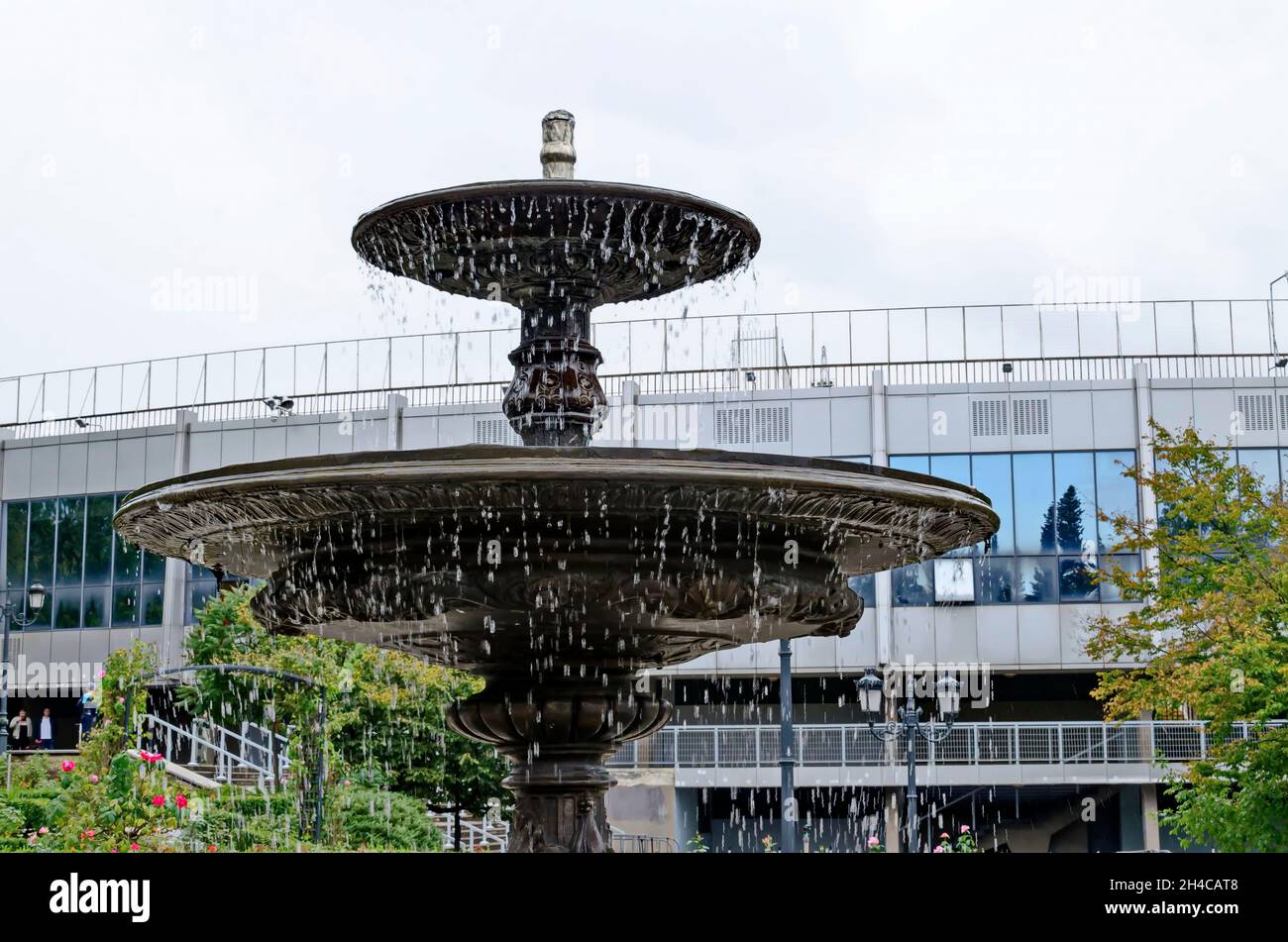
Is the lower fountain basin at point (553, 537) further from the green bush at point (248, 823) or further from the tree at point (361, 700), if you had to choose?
the tree at point (361, 700)

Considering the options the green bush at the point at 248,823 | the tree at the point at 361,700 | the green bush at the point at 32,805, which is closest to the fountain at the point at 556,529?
the green bush at the point at 248,823

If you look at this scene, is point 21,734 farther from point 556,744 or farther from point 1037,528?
point 556,744

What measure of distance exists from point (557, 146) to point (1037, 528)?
93.7 ft

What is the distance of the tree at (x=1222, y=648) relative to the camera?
17078mm

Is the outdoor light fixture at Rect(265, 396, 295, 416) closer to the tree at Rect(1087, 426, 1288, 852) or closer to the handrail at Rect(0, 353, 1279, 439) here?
the handrail at Rect(0, 353, 1279, 439)

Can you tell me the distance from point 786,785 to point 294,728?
6.47 meters

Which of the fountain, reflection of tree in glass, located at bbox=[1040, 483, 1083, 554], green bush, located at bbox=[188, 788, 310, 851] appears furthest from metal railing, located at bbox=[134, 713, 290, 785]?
reflection of tree in glass, located at bbox=[1040, 483, 1083, 554]

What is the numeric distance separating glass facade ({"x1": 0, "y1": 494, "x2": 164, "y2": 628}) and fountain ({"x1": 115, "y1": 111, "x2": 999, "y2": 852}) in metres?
33.9

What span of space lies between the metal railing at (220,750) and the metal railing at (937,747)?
7.93 m

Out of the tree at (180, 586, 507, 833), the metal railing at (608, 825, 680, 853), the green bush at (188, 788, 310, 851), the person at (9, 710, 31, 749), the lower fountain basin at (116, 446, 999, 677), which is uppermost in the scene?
the lower fountain basin at (116, 446, 999, 677)

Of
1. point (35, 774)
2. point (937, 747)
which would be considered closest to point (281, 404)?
point (35, 774)

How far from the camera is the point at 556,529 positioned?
5.43 metres

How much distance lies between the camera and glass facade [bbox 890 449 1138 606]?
3381 cm
